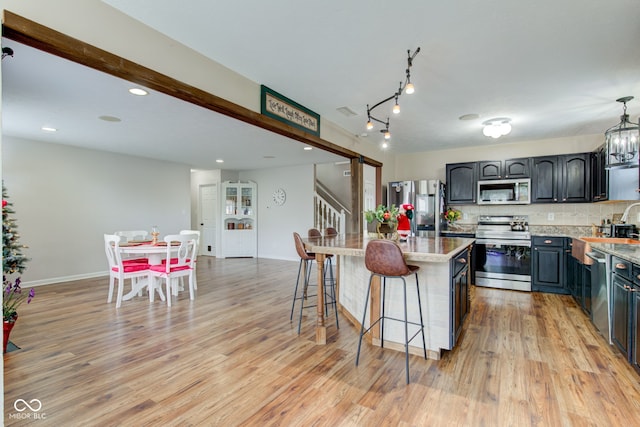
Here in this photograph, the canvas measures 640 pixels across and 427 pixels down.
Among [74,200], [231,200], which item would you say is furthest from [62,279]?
[231,200]

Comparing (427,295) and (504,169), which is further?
(504,169)

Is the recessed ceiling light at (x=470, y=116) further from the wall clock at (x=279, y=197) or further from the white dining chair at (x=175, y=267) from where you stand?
the wall clock at (x=279, y=197)

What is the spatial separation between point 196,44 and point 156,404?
270 centimetres

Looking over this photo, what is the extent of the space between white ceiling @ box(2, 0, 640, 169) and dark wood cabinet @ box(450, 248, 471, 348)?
180 centimetres

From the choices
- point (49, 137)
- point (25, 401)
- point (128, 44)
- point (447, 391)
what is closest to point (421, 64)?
point (128, 44)

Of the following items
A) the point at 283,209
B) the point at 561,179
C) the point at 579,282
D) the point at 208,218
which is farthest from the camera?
the point at 208,218

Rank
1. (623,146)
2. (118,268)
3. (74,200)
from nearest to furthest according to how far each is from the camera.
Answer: (623,146) → (118,268) → (74,200)

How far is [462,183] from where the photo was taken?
5.75 m

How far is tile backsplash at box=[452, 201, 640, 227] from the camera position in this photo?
5.09 metres

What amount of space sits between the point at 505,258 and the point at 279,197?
519cm

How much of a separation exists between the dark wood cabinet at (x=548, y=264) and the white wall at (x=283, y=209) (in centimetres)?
451

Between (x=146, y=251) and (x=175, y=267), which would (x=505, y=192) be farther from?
(x=146, y=251)

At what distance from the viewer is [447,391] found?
2.11m

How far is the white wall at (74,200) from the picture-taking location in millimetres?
5082
